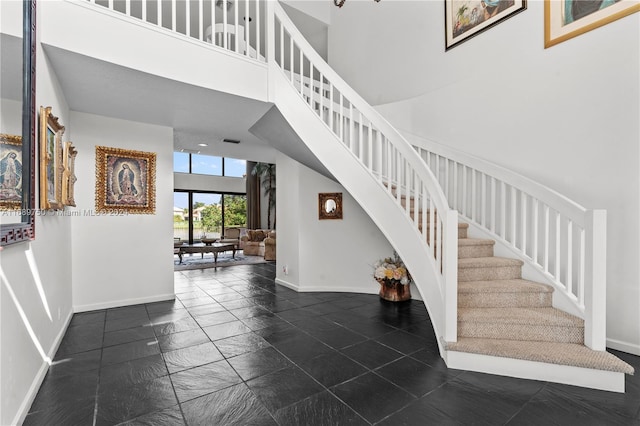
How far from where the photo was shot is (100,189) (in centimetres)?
371

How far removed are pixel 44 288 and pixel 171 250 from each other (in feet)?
6.45

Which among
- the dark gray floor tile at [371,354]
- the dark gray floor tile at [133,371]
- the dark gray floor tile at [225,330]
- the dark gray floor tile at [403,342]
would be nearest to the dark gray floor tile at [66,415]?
the dark gray floor tile at [133,371]

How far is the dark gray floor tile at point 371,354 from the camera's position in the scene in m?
2.31

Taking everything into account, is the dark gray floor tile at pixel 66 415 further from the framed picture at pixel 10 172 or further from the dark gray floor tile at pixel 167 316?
the dark gray floor tile at pixel 167 316

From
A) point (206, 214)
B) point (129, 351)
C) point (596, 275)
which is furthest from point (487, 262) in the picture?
point (206, 214)

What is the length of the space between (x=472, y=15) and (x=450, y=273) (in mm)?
3350

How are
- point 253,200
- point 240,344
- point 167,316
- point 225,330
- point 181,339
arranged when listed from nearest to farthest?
1. point 240,344
2. point 181,339
3. point 225,330
4. point 167,316
5. point 253,200

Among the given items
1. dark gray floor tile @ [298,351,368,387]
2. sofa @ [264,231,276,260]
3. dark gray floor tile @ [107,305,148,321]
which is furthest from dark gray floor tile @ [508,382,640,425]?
sofa @ [264,231,276,260]

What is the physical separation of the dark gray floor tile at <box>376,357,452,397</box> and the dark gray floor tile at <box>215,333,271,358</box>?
110cm

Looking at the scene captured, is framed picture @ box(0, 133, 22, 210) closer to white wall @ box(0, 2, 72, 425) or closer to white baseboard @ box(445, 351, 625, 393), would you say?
white wall @ box(0, 2, 72, 425)

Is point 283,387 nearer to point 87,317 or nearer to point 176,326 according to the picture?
point 176,326

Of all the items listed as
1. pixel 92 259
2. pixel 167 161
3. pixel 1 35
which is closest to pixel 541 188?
pixel 1 35

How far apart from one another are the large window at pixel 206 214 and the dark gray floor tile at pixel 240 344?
8.86 meters

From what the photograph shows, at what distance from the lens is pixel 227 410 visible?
174 cm
